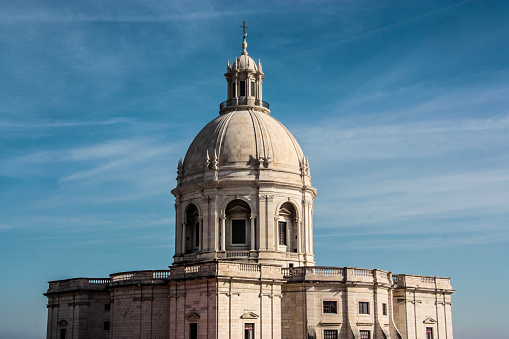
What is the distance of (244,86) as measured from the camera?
74750 mm

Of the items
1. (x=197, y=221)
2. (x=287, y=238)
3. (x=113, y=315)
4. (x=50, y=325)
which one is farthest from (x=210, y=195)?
(x=50, y=325)

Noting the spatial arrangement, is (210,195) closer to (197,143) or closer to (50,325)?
(197,143)

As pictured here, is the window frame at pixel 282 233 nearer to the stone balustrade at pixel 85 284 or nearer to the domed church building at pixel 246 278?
the domed church building at pixel 246 278

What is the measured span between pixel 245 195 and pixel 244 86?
1280 cm

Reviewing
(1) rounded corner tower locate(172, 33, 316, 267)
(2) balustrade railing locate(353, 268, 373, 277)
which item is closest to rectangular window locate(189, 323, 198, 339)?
(1) rounded corner tower locate(172, 33, 316, 267)

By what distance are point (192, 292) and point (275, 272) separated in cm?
691

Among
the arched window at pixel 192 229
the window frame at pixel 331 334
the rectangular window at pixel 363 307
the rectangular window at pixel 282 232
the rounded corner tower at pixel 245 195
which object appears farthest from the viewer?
the arched window at pixel 192 229

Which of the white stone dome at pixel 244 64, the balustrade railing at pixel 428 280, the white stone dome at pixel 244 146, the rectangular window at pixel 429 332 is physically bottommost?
the rectangular window at pixel 429 332

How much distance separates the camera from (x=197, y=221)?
231ft

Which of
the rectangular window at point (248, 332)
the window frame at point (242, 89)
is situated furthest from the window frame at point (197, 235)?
the window frame at point (242, 89)

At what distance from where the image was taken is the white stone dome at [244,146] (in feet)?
227

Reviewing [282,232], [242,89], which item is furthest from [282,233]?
[242,89]

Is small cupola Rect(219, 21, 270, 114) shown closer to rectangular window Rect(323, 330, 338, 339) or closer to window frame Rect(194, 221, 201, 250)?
window frame Rect(194, 221, 201, 250)

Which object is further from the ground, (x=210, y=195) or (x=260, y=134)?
(x=260, y=134)
